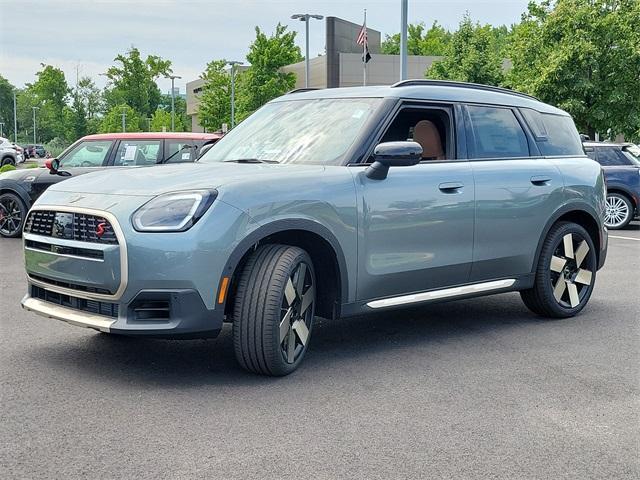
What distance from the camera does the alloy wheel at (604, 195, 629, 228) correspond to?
15.9 m

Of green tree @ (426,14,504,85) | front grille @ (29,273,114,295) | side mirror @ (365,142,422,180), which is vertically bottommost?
front grille @ (29,273,114,295)

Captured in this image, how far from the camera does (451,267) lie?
595 cm

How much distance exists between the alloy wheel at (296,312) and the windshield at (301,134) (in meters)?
0.84

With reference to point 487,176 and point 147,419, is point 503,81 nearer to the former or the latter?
point 487,176

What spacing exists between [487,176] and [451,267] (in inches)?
30.6

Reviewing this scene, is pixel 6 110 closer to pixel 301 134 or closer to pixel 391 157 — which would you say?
pixel 301 134

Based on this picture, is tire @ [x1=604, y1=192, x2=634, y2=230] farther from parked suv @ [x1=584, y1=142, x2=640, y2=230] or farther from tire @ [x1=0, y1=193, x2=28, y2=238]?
tire @ [x1=0, y1=193, x2=28, y2=238]

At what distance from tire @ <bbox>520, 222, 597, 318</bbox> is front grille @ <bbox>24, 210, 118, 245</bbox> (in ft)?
11.9

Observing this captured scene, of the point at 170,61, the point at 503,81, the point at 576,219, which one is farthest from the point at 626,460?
the point at 170,61

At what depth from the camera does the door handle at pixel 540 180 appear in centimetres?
658

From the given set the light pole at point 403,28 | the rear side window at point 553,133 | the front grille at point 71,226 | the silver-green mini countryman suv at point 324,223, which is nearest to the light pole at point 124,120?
the light pole at point 403,28

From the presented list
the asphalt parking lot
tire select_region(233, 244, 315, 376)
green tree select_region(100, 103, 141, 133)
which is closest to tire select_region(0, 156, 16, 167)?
the asphalt parking lot

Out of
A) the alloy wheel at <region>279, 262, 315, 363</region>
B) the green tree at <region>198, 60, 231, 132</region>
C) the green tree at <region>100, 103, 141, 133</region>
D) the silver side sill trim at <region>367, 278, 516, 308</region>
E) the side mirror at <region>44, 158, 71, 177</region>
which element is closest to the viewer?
the alloy wheel at <region>279, 262, 315, 363</region>

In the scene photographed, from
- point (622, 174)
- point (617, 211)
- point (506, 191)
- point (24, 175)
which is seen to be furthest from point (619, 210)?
point (24, 175)
